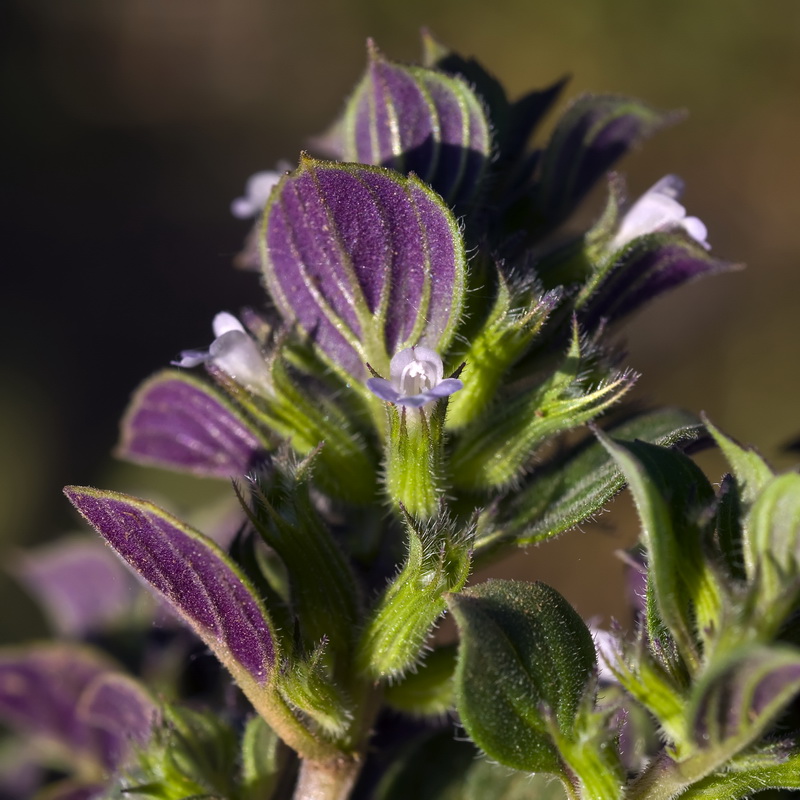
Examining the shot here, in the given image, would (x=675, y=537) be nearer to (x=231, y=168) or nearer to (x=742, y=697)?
(x=742, y=697)

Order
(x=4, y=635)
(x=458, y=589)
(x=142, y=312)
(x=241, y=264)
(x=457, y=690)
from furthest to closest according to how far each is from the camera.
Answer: (x=142, y=312) < (x=4, y=635) < (x=241, y=264) < (x=458, y=589) < (x=457, y=690)

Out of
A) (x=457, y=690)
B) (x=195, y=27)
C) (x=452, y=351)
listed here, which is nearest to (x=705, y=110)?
(x=195, y=27)

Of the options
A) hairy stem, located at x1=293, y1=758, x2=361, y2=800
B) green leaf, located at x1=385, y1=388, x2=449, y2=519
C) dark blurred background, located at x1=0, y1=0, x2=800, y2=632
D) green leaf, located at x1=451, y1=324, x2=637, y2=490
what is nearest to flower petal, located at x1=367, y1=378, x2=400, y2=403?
green leaf, located at x1=385, y1=388, x2=449, y2=519

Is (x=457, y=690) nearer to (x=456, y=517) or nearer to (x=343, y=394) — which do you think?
(x=456, y=517)

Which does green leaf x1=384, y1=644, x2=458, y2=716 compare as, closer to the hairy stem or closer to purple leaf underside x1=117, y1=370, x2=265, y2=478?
the hairy stem

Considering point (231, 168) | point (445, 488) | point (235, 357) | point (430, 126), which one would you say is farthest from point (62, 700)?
point (231, 168)

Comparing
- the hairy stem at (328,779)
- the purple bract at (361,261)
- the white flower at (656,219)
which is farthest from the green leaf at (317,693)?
the white flower at (656,219)

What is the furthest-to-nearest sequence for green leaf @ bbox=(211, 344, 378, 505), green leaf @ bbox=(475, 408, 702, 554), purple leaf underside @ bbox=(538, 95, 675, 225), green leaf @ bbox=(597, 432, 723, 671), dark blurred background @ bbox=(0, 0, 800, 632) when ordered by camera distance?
dark blurred background @ bbox=(0, 0, 800, 632)
purple leaf underside @ bbox=(538, 95, 675, 225)
green leaf @ bbox=(211, 344, 378, 505)
green leaf @ bbox=(475, 408, 702, 554)
green leaf @ bbox=(597, 432, 723, 671)
